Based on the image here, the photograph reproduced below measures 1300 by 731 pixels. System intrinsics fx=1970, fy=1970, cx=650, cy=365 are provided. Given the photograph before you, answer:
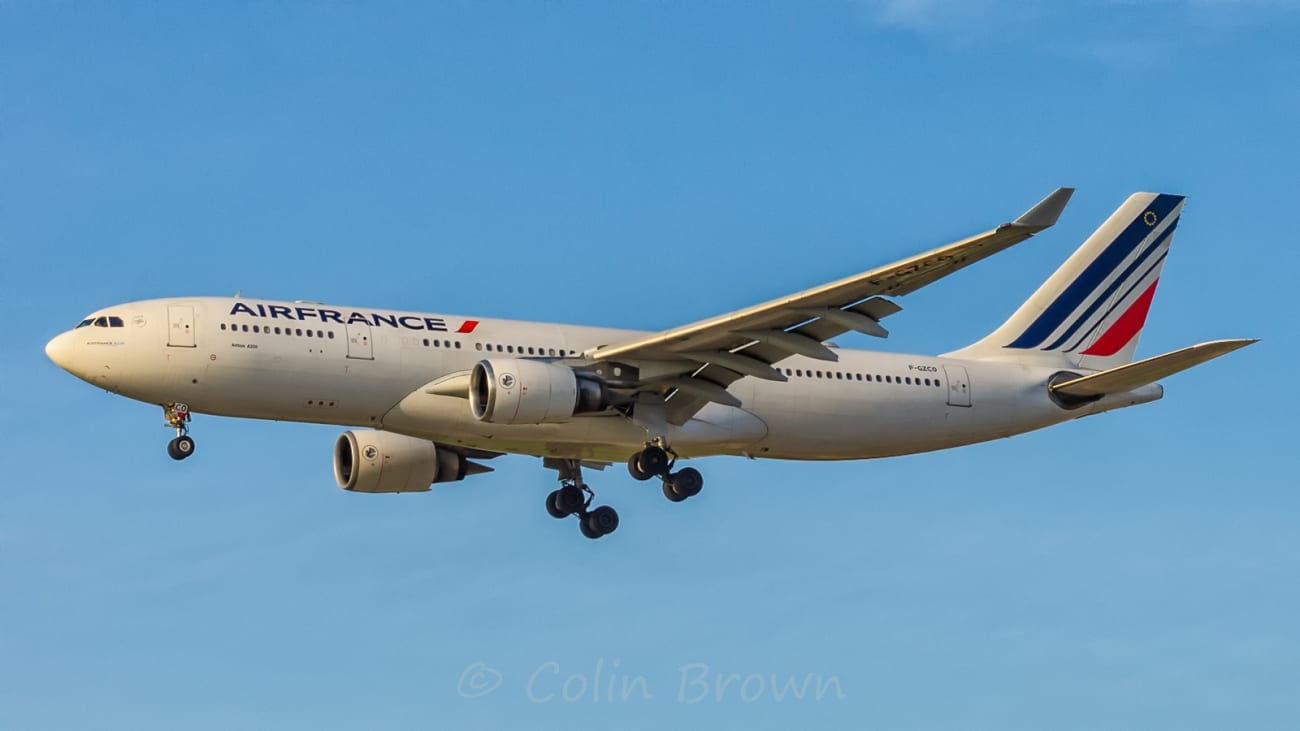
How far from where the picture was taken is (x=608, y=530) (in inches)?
2021

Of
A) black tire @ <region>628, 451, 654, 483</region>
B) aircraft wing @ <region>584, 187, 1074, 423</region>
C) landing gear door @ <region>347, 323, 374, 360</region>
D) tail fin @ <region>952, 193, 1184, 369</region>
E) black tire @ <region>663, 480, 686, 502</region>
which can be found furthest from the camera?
tail fin @ <region>952, 193, 1184, 369</region>

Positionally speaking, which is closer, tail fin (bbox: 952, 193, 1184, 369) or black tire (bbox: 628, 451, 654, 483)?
black tire (bbox: 628, 451, 654, 483)

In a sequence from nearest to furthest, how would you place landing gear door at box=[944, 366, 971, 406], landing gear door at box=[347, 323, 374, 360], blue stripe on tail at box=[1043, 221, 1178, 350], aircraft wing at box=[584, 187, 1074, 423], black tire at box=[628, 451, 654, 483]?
1. aircraft wing at box=[584, 187, 1074, 423]
2. landing gear door at box=[347, 323, 374, 360]
3. black tire at box=[628, 451, 654, 483]
4. landing gear door at box=[944, 366, 971, 406]
5. blue stripe on tail at box=[1043, 221, 1178, 350]

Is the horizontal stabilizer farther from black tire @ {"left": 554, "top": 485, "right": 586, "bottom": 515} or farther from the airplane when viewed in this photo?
black tire @ {"left": 554, "top": 485, "right": 586, "bottom": 515}

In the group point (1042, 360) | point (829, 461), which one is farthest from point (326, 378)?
point (1042, 360)

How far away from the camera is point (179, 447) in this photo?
44625mm

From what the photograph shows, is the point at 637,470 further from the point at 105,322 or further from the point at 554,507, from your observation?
the point at 105,322

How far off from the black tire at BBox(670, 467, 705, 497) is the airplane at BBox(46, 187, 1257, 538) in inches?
1.6

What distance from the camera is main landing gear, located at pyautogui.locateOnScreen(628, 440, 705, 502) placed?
47.2m

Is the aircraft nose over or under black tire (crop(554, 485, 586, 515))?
over

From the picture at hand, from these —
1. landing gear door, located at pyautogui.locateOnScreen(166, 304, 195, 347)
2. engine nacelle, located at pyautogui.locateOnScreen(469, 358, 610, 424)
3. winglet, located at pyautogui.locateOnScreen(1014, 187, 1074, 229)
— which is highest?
landing gear door, located at pyautogui.locateOnScreen(166, 304, 195, 347)

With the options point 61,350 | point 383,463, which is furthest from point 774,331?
point 61,350

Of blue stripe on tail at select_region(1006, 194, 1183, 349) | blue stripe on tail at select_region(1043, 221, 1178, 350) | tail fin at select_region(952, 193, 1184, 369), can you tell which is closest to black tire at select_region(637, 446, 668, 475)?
tail fin at select_region(952, 193, 1184, 369)

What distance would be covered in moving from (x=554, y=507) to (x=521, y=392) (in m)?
8.45
